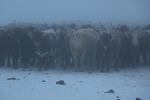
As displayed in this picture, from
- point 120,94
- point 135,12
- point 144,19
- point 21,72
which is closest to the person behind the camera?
point 120,94

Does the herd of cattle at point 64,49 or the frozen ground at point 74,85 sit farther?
the herd of cattle at point 64,49

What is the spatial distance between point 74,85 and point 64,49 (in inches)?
138

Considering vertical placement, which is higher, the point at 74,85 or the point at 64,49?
the point at 64,49

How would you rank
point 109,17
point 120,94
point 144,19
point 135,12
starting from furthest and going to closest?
point 109,17, point 135,12, point 144,19, point 120,94

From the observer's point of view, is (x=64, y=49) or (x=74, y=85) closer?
(x=74, y=85)

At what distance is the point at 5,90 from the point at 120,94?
3.02 metres

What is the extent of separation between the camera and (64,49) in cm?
1573

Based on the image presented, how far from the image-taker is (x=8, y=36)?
628 inches

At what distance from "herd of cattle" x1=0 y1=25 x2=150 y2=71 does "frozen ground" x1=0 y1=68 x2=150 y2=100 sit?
72cm

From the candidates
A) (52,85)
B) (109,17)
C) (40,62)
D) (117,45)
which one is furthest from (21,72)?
(109,17)

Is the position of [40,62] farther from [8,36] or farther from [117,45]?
[117,45]

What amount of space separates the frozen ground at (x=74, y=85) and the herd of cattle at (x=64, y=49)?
723 mm

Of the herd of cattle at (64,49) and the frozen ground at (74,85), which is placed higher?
the herd of cattle at (64,49)

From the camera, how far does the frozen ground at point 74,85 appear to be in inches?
435
